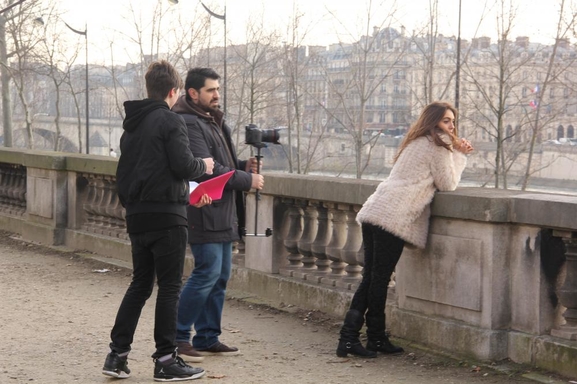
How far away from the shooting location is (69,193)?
12.0m

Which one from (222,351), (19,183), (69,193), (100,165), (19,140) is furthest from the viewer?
(19,140)

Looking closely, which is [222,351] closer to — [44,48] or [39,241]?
[39,241]

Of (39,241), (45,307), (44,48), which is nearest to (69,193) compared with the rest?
(39,241)

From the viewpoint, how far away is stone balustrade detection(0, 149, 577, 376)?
19.5ft

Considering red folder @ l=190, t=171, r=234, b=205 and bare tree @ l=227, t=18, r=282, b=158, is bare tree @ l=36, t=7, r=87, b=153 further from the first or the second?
red folder @ l=190, t=171, r=234, b=205

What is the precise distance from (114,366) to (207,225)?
101cm

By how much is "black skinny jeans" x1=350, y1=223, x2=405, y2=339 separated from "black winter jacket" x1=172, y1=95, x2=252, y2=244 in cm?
82

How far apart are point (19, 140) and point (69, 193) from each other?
3319 inches

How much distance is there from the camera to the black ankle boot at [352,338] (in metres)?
6.40

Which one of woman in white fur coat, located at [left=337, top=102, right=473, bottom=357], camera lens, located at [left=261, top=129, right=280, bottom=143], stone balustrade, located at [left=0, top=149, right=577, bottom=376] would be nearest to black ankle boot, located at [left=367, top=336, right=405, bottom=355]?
woman in white fur coat, located at [left=337, top=102, right=473, bottom=357]

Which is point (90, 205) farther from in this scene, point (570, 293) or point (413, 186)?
point (570, 293)

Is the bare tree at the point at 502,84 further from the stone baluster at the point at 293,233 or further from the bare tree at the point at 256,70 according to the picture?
the stone baluster at the point at 293,233

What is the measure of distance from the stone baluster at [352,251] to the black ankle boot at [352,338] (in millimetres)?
1212

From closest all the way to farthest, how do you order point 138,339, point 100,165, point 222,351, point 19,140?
point 222,351, point 138,339, point 100,165, point 19,140
